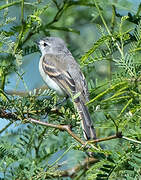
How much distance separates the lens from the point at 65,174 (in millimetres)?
3434

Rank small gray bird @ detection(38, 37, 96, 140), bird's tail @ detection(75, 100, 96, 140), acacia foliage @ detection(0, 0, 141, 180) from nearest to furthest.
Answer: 1. acacia foliage @ detection(0, 0, 141, 180)
2. bird's tail @ detection(75, 100, 96, 140)
3. small gray bird @ detection(38, 37, 96, 140)

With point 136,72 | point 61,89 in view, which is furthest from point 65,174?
point 136,72

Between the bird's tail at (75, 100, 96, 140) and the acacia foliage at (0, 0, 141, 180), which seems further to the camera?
the bird's tail at (75, 100, 96, 140)

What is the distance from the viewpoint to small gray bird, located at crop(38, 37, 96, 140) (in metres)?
4.04

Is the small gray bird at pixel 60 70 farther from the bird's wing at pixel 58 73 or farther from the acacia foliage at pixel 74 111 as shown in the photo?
the acacia foliage at pixel 74 111

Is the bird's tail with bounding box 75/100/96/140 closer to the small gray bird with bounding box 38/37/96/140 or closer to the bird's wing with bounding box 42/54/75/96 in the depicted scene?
the small gray bird with bounding box 38/37/96/140

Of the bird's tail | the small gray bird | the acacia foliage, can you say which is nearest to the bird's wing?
the small gray bird

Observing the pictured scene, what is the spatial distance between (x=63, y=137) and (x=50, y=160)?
0.79 ft

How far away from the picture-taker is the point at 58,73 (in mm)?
4391

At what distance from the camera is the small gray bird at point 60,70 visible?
4.04m

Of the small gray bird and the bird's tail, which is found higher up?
the small gray bird

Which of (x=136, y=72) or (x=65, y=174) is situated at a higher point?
(x=136, y=72)

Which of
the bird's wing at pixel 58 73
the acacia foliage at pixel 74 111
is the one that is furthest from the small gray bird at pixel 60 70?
the acacia foliage at pixel 74 111

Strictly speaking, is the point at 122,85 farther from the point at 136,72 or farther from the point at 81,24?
the point at 81,24
